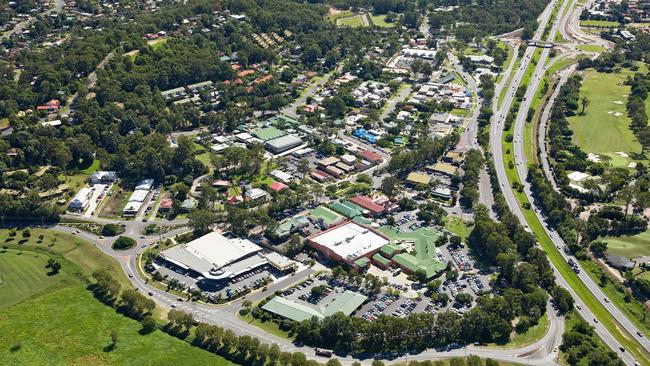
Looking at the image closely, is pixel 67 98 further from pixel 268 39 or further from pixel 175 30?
pixel 268 39

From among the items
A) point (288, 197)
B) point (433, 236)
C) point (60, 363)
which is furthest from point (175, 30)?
point (60, 363)

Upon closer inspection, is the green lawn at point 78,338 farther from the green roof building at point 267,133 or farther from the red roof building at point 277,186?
the green roof building at point 267,133

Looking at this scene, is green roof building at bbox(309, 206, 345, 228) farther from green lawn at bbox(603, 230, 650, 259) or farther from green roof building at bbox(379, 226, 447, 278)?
green lawn at bbox(603, 230, 650, 259)

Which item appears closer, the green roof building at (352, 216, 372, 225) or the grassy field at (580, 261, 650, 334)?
the grassy field at (580, 261, 650, 334)

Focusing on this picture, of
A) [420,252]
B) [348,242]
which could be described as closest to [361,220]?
[348,242]

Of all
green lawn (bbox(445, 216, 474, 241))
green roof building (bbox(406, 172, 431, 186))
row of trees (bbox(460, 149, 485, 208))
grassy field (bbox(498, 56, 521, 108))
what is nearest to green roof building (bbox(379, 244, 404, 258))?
green lawn (bbox(445, 216, 474, 241))

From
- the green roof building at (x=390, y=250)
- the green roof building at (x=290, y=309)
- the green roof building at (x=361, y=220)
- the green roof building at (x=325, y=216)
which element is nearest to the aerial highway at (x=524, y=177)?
the green roof building at (x=390, y=250)

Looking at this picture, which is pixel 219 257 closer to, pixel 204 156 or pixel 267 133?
pixel 204 156
